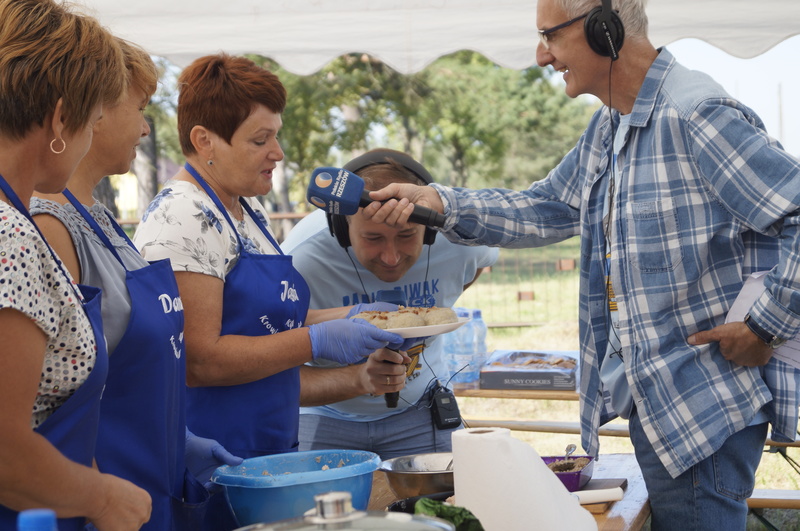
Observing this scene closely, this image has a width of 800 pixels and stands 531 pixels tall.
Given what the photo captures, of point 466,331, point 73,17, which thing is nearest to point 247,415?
point 73,17

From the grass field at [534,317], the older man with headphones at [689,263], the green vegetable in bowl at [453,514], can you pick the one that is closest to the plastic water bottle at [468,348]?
the older man with headphones at [689,263]

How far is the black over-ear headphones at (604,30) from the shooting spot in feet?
7.39

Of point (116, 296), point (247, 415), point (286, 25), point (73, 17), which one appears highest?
point (286, 25)

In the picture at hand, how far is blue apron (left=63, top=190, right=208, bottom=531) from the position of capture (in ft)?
5.33

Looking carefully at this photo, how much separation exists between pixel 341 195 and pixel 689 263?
42.2 inches

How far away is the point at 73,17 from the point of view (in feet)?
4.55

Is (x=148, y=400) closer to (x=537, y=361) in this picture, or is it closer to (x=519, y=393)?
(x=519, y=393)

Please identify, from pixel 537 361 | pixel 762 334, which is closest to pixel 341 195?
pixel 762 334

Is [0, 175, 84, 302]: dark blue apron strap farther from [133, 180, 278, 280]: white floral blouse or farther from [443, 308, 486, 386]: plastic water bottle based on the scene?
[443, 308, 486, 386]: plastic water bottle

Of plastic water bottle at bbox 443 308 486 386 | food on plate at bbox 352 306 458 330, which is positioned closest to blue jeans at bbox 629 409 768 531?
food on plate at bbox 352 306 458 330

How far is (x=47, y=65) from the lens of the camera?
1307mm

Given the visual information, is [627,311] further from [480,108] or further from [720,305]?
[480,108]

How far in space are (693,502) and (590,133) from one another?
1159 mm

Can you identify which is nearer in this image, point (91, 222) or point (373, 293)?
point (91, 222)
